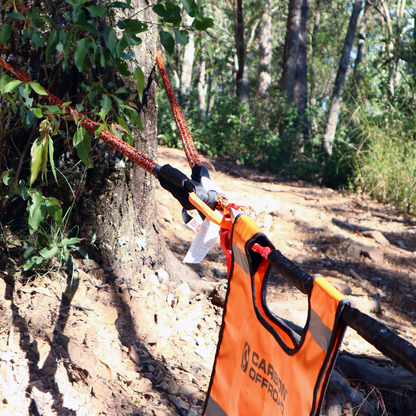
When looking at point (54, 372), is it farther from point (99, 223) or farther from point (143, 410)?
point (99, 223)

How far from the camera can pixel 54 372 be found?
5.88 feet

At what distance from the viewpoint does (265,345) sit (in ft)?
3.47

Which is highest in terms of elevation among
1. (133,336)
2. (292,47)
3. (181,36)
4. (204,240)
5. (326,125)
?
(292,47)

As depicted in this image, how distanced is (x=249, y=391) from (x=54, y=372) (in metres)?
1.07

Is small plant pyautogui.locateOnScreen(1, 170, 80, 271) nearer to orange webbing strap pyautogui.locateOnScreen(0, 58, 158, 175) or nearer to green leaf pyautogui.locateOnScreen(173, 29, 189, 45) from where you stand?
orange webbing strap pyautogui.locateOnScreen(0, 58, 158, 175)

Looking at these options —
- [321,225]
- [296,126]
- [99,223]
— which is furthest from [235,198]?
[296,126]

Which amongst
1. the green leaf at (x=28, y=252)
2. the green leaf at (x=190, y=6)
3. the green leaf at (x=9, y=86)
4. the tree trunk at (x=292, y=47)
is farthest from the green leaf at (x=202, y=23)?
the tree trunk at (x=292, y=47)

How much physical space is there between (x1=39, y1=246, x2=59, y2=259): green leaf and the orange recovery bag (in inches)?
43.8

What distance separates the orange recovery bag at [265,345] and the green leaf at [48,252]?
1113 mm

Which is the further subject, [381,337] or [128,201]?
[128,201]

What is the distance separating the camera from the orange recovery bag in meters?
0.84

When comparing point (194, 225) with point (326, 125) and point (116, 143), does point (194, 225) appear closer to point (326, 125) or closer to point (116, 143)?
point (116, 143)

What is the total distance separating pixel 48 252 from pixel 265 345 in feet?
4.41

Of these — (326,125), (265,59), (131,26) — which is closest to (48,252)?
(131,26)
